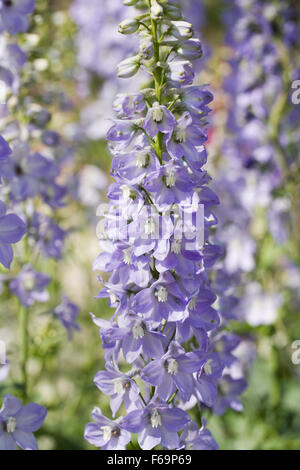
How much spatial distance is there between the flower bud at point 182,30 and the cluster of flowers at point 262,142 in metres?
1.81

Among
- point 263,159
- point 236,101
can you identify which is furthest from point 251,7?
point 263,159

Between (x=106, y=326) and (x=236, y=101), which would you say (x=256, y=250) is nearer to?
(x=236, y=101)

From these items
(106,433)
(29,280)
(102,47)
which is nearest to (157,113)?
(106,433)

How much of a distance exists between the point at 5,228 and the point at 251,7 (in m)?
2.41

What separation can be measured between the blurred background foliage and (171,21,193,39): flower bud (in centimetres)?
110

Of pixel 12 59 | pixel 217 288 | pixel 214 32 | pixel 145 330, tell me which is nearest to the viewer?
pixel 145 330

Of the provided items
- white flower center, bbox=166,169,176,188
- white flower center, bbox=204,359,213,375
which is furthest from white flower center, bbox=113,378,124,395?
white flower center, bbox=166,169,176,188

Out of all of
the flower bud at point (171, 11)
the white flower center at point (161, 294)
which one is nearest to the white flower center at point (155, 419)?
the white flower center at point (161, 294)

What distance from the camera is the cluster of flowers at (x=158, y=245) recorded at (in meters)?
1.61

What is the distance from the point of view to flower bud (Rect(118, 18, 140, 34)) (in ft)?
5.58

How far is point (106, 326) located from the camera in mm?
1744

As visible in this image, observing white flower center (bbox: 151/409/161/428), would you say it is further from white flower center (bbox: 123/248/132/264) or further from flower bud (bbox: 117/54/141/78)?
flower bud (bbox: 117/54/141/78)

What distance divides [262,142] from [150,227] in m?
2.03
